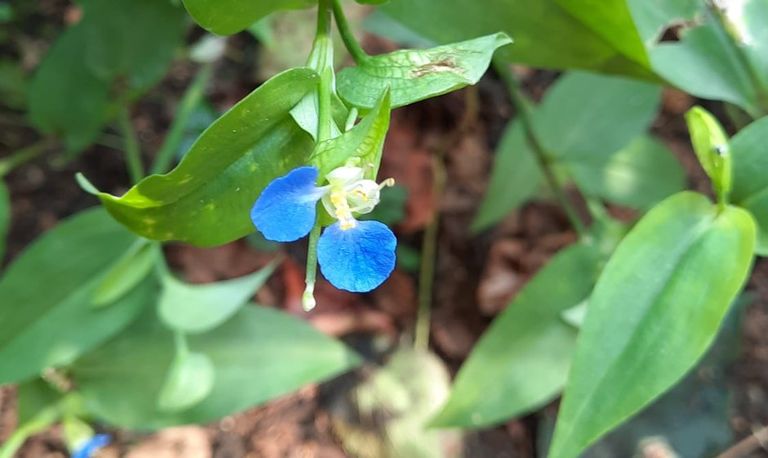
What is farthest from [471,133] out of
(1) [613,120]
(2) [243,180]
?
(2) [243,180]

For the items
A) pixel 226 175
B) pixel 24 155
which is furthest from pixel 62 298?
pixel 226 175

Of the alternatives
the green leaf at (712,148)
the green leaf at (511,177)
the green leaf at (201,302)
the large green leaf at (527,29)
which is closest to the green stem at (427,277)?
the green leaf at (511,177)

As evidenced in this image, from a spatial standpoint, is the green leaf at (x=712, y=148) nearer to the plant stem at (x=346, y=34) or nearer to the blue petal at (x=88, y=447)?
the plant stem at (x=346, y=34)

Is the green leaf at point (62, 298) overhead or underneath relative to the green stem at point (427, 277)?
overhead

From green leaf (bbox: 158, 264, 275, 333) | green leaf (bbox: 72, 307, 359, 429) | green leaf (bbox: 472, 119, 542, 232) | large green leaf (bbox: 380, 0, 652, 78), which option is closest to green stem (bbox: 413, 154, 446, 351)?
green leaf (bbox: 472, 119, 542, 232)

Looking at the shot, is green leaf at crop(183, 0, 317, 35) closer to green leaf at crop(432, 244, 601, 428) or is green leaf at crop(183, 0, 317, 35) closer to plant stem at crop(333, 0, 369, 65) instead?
plant stem at crop(333, 0, 369, 65)

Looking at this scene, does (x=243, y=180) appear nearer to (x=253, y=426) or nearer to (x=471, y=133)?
(x=253, y=426)
